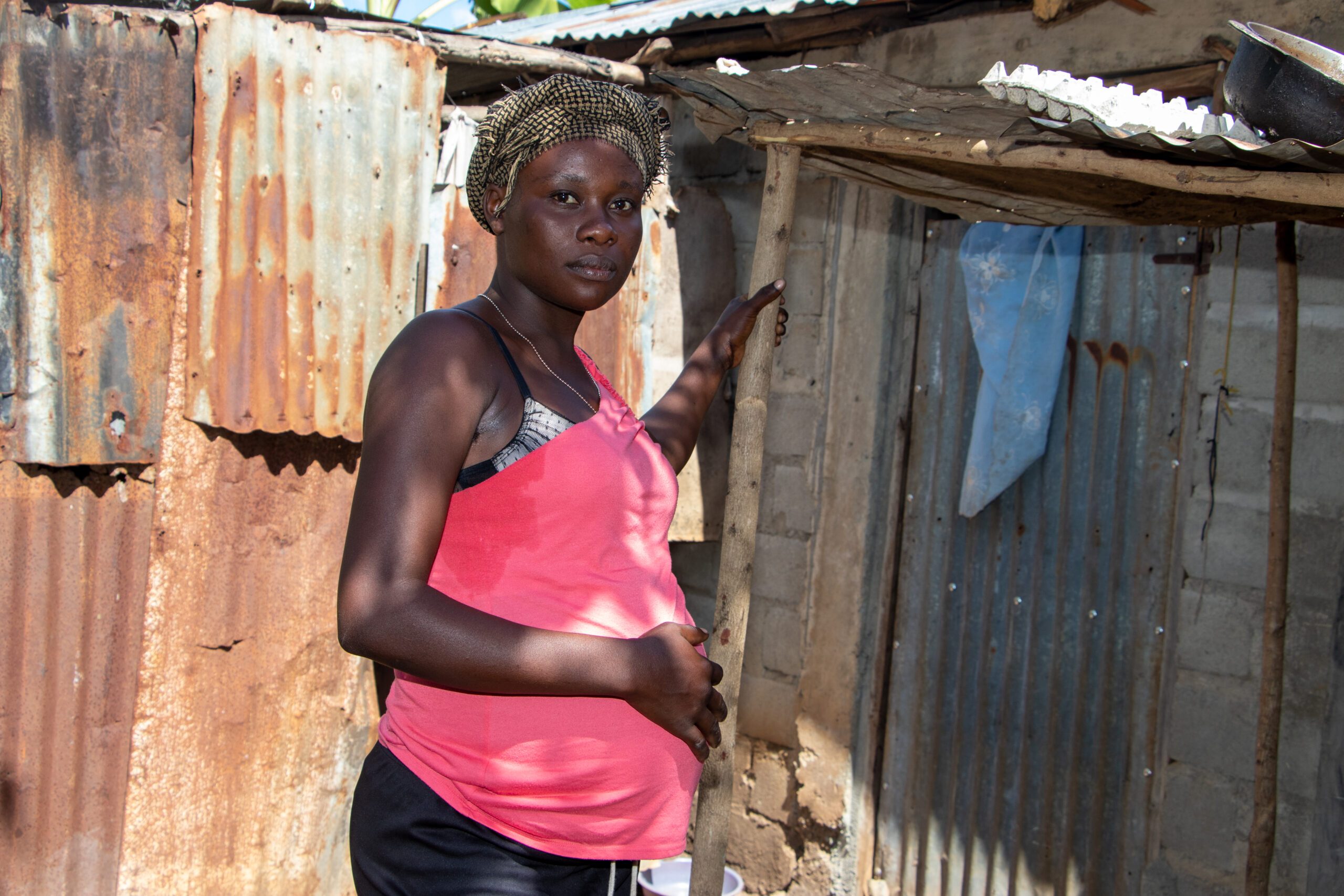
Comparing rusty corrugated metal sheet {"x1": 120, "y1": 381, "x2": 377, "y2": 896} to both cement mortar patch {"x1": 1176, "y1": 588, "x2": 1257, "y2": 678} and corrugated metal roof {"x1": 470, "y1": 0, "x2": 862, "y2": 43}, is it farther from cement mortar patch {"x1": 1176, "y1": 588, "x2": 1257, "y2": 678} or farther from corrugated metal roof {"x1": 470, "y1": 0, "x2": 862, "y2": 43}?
cement mortar patch {"x1": 1176, "y1": 588, "x2": 1257, "y2": 678}

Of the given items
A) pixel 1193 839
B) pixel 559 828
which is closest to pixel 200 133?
pixel 559 828

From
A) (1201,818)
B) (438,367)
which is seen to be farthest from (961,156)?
(1201,818)

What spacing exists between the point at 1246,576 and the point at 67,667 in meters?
3.51

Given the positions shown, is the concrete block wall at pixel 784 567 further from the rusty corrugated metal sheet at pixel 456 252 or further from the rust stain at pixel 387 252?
the rust stain at pixel 387 252

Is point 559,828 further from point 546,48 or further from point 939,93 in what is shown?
point 546,48

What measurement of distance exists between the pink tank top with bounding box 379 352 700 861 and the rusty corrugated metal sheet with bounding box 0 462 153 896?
6.60 feet

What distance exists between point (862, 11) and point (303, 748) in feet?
10.7

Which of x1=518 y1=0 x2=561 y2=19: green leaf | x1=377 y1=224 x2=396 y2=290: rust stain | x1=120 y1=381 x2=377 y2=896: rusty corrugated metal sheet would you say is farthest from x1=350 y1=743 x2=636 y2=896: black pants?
x1=518 y1=0 x2=561 y2=19: green leaf

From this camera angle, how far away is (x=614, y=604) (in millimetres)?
1576

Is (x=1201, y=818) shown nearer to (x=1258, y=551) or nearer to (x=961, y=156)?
(x=1258, y=551)

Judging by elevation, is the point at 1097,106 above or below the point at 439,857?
above

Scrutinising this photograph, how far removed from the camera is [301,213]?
130 inches

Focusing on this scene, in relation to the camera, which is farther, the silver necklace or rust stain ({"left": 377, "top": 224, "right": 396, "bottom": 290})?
rust stain ({"left": 377, "top": 224, "right": 396, "bottom": 290})

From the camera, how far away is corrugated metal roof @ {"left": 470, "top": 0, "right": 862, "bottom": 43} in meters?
3.84
